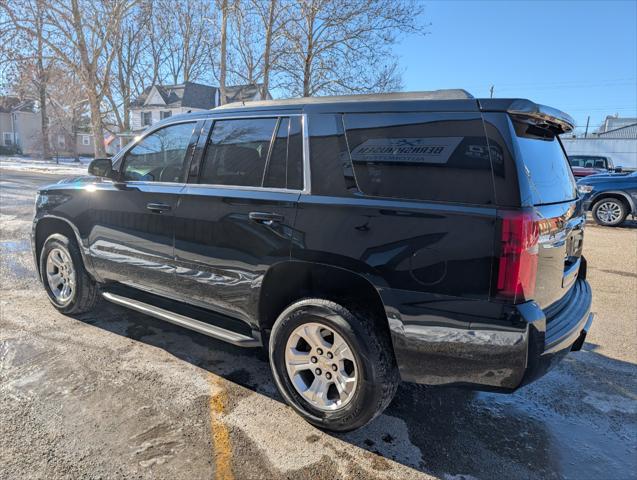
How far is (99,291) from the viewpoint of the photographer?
166 inches

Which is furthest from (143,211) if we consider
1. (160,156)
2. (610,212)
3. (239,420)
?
(610,212)

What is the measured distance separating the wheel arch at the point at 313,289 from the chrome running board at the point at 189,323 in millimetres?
154

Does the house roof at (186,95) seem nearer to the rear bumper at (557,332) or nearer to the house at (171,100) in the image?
the house at (171,100)

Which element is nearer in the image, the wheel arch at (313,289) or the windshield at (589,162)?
the wheel arch at (313,289)

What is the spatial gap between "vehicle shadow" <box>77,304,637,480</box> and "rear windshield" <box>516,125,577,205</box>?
1463 mm

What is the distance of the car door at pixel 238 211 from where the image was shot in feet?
9.29

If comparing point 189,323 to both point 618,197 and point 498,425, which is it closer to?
point 498,425

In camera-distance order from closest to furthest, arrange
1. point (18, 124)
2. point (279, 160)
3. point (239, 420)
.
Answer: point (239, 420) → point (279, 160) → point (18, 124)

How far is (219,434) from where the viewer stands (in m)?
2.63

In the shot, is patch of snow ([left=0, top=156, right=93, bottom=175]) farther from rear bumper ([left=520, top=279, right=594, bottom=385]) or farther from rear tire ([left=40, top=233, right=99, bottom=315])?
rear bumper ([left=520, top=279, right=594, bottom=385])

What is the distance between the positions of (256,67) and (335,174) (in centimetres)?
2513

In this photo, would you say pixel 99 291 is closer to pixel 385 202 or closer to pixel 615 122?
pixel 385 202

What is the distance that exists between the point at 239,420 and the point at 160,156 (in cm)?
223

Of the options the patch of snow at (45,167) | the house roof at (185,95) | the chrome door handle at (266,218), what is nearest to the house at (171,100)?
the house roof at (185,95)
